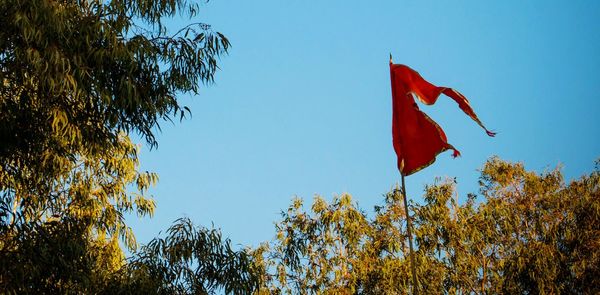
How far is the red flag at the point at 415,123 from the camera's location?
21.9 feet

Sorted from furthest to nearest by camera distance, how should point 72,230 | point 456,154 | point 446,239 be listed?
1. point 446,239
2. point 72,230
3. point 456,154

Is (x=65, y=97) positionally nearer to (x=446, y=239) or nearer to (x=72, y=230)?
(x=72, y=230)

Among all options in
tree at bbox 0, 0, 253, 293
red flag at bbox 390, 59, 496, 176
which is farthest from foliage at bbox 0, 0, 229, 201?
red flag at bbox 390, 59, 496, 176

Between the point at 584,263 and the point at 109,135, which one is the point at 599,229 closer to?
the point at 584,263

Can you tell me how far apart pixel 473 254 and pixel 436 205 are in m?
1.20

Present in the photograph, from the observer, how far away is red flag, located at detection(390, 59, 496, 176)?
6664 mm

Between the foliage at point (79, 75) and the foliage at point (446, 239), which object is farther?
the foliage at point (446, 239)

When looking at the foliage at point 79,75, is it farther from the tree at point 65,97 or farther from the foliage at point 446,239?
the foliage at point 446,239

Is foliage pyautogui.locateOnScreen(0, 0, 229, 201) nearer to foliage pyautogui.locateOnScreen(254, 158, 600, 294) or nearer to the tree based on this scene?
the tree

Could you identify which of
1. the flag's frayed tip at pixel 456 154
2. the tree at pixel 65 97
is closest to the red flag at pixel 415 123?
the flag's frayed tip at pixel 456 154

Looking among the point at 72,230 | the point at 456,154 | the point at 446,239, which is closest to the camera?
the point at 456,154

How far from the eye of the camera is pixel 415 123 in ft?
22.1

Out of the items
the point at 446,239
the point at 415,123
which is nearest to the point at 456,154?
the point at 415,123

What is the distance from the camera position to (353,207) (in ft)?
58.3
